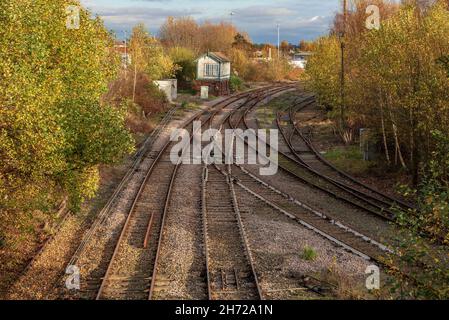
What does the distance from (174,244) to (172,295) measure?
132 inches

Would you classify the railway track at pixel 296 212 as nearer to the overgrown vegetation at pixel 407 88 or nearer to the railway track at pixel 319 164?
the railway track at pixel 319 164

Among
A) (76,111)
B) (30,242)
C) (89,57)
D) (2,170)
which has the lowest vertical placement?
(30,242)

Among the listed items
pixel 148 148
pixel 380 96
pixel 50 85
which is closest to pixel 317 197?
pixel 380 96

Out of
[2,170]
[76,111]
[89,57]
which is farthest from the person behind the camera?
[89,57]

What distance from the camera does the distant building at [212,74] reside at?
62.4 m

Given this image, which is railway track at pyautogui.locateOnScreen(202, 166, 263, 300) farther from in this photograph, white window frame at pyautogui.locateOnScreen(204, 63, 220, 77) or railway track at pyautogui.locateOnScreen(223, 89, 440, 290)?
white window frame at pyautogui.locateOnScreen(204, 63, 220, 77)

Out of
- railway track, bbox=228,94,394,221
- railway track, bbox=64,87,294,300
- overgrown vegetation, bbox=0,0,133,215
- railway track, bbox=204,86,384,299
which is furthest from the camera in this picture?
railway track, bbox=228,94,394,221

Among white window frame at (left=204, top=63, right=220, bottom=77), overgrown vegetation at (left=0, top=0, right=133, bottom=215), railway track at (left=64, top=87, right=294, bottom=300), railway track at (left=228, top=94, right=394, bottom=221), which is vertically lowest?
railway track at (left=64, top=87, right=294, bottom=300)

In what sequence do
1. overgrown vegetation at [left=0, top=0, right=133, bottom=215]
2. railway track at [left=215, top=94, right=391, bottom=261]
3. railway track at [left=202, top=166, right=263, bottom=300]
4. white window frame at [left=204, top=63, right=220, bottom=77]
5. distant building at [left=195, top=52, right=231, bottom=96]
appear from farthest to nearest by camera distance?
1. white window frame at [left=204, top=63, right=220, bottom=77]
2. distant building at [left=195, top=52, right=231, bottom=96]
3. railway track at [left=215, top=94, right=391, bottom=261]
4. railway track at [left=202, top=166, right=263, bottom=300]
5. overgrown vegetation at [left=0, top=0, right=133, bottom=215]

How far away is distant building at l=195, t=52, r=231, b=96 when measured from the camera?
62406 mm

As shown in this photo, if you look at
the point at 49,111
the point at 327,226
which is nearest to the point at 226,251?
the point at 327,226

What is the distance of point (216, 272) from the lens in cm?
1255

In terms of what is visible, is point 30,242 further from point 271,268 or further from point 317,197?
point 317,197

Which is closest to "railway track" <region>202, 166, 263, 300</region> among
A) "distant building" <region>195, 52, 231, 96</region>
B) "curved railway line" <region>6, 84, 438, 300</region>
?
"curved railway line" <region>6, 84, 438, 300</region>
